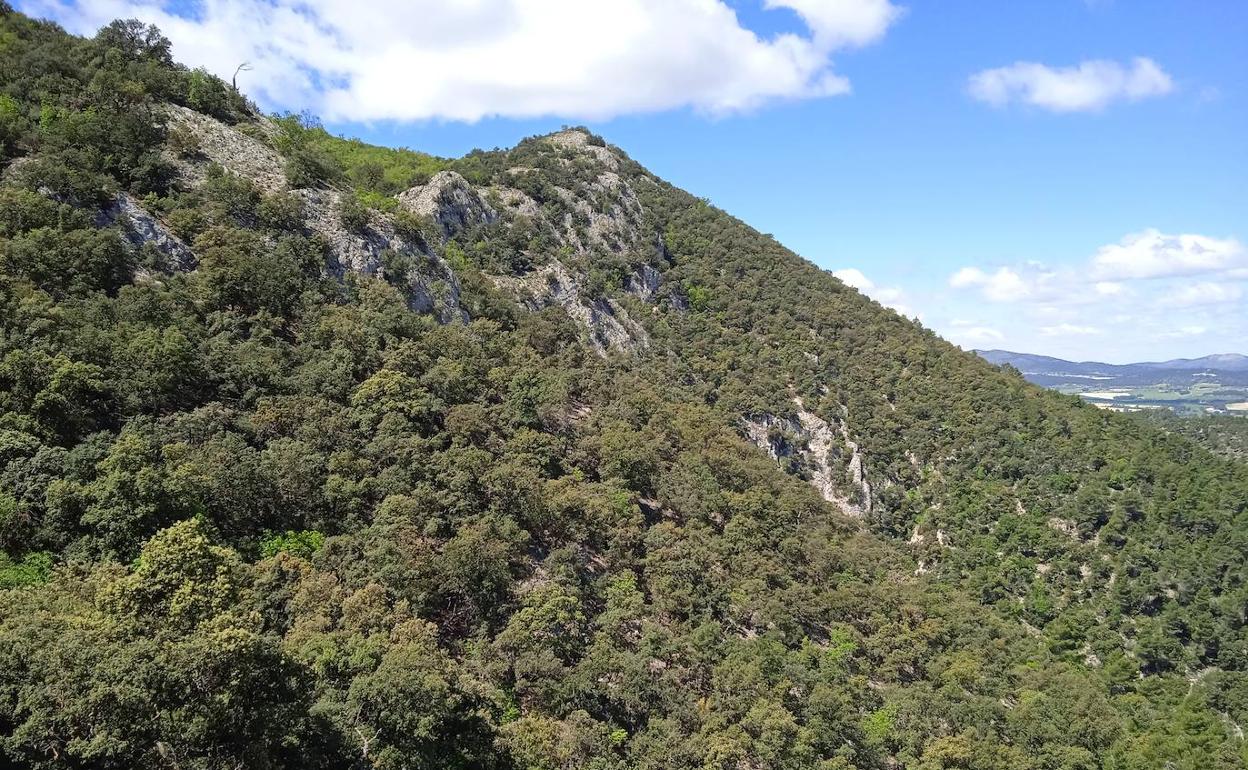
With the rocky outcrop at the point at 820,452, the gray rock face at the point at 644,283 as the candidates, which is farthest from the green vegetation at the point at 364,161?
the rocky outcrop at the point at 820,452

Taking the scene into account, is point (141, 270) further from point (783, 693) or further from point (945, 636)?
point (945, 636)

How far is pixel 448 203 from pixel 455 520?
6209cm

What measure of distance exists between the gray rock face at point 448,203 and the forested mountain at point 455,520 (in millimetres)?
771

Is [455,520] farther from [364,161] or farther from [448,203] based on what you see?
[364,161]

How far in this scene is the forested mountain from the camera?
24.7 metres

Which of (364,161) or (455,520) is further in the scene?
(364,161)

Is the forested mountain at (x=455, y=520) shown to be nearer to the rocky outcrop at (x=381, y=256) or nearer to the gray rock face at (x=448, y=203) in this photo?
the rocky outcrop at (x=381, y=256)

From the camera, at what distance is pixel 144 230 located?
4956 cm

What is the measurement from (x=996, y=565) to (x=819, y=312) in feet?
194

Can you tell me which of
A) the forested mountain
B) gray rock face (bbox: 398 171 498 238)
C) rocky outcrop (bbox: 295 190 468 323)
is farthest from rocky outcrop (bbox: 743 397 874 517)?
gray rock face (bbox: 398 171 498 238)

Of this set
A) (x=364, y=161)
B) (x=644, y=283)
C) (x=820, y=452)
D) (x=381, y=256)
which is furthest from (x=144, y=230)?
(x=820, y=452)

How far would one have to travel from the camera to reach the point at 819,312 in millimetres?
128125

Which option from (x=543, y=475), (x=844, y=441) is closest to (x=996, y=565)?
(x=844, y=441)

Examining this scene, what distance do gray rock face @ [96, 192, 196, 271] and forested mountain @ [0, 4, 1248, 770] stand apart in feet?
1.00
